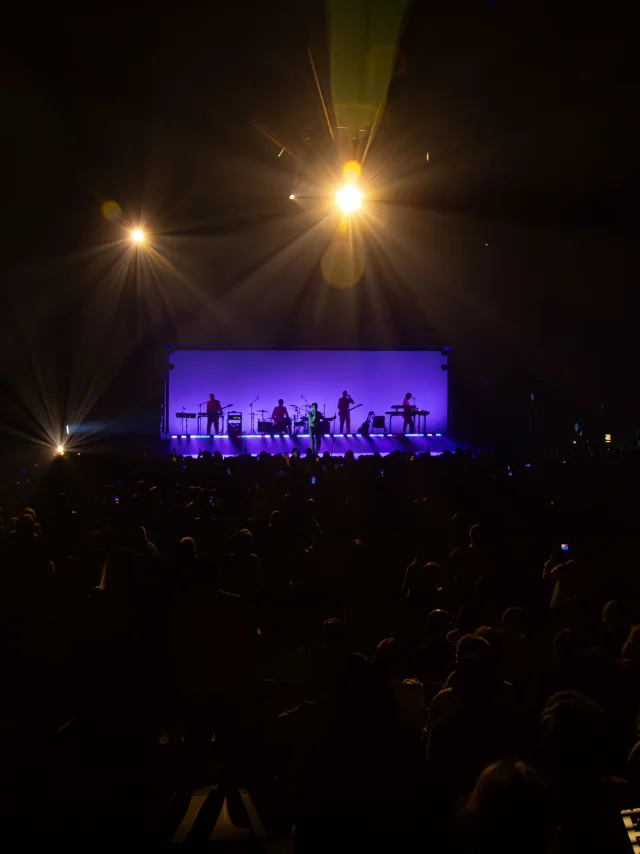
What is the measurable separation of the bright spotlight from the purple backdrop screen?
6.36 metres

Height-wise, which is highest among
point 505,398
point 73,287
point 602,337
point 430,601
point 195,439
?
point 73,287

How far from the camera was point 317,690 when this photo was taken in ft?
8.50

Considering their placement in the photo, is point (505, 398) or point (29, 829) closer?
point (29, 829)

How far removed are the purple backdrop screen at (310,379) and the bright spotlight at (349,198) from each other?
251 inches

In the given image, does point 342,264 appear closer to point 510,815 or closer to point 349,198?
point 349,198

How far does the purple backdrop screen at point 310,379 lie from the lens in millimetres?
19469

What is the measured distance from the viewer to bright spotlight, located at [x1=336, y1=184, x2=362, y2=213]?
1267 cm

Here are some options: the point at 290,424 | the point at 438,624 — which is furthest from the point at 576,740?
the point at 290,424

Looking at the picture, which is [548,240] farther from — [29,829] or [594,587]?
[29,829]

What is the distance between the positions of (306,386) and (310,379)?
252 mm

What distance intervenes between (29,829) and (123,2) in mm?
7529

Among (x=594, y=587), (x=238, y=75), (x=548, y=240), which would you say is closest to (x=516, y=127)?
(x=238, y=75)

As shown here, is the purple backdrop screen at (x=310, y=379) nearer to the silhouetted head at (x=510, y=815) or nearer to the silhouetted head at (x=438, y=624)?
the silhouetted head at (x=438, y=624)

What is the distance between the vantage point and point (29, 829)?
2430mm
